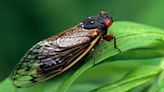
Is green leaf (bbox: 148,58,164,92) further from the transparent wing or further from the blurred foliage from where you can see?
the blurred foliage

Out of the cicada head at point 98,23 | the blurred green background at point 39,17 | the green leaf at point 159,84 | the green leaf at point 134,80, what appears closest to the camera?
the green leaf at point 159,84

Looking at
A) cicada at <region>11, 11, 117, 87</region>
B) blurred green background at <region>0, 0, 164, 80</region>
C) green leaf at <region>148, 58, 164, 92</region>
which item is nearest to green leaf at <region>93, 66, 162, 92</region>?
green leaf at <region>148, 58, 164, 92</region>

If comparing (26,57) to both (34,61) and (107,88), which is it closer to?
(34,61)

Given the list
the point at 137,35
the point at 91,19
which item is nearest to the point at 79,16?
the point at 91,19

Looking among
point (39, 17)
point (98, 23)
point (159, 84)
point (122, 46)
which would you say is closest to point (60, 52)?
point (98, 23)

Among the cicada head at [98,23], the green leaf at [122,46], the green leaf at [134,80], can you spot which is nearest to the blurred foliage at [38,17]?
the cicada head at [98,23]

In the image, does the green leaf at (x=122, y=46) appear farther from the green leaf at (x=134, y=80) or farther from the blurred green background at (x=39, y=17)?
the blurred green background at (x=39, y=17)
